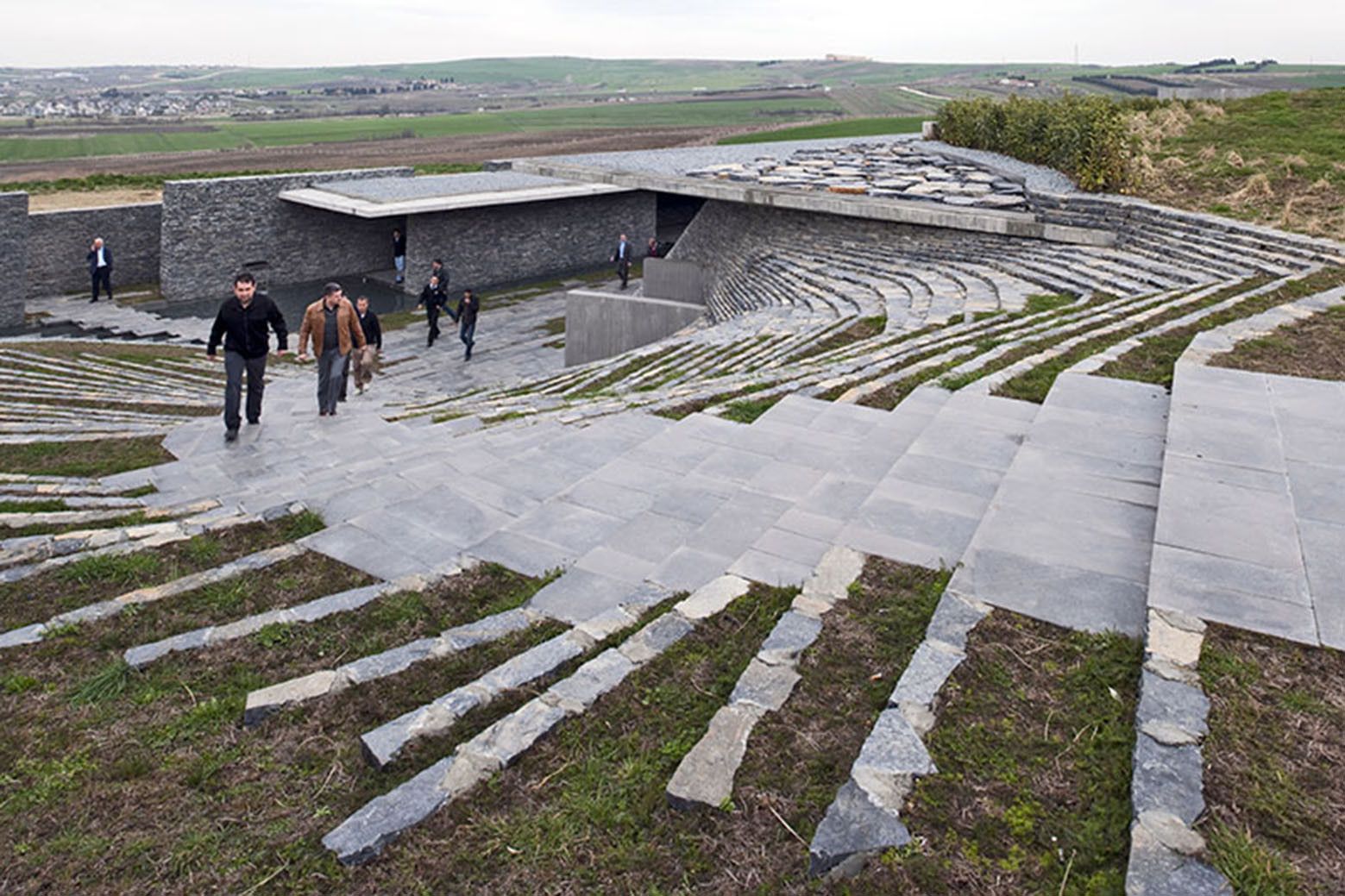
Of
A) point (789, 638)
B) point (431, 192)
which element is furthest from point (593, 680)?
point (431, 192)

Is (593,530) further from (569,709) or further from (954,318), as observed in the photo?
(954,318)

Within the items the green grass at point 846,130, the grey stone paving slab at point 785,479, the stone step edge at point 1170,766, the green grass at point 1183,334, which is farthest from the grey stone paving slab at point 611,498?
the green grass at point 846,130

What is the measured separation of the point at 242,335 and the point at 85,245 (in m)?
20.9

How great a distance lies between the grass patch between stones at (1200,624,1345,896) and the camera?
2.70 meters

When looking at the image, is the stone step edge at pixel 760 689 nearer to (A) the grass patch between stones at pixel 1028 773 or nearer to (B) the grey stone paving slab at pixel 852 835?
(B) the grey stone paving slab at pixel 852 835

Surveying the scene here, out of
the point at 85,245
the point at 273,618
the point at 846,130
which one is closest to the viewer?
the point at 273,618

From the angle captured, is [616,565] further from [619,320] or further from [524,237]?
[524,237]

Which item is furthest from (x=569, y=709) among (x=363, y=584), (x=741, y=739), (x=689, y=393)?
(x=689, y=393)

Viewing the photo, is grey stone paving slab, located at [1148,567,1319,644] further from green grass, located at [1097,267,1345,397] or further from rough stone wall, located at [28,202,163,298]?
rough stone wall, located at [28,202,163,298]

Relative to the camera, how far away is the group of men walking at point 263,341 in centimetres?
795

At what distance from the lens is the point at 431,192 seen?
987 inches

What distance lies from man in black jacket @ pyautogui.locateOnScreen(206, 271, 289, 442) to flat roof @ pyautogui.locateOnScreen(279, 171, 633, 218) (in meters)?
14.9

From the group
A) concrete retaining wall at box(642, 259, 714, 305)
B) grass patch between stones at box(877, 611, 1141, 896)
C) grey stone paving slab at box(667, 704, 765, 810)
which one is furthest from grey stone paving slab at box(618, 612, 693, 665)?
concrete retaining wall at box(642, 259, 714, 305)

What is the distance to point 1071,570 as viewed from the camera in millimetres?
4441
